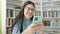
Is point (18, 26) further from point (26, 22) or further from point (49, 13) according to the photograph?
point (49, 13)

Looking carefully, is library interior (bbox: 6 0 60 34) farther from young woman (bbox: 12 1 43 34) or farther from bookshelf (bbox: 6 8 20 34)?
bookshelf (bbox: 6 8 20 34)

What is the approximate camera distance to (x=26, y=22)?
62.9 inches

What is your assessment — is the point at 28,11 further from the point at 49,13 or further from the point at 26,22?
the point at 49,13

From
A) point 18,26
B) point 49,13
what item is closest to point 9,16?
point 18,26

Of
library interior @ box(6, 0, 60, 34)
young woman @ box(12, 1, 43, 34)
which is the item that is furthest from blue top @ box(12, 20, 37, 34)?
library interior @ box(6, 0, 60, 34)

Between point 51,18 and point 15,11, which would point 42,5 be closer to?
point 51,18

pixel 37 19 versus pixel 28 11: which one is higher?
pixel 28 11

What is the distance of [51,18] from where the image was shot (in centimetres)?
156

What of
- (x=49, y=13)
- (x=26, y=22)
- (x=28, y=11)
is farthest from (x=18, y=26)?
(x=49, y=13)

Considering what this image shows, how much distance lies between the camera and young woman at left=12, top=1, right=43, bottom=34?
157cm

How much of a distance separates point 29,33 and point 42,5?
40cm

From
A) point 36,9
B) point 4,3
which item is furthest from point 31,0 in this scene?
point 4,3

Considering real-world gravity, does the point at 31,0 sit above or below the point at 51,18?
above

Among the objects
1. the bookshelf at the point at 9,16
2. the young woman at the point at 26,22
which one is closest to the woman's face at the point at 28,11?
the young woman at the point at 26,22
